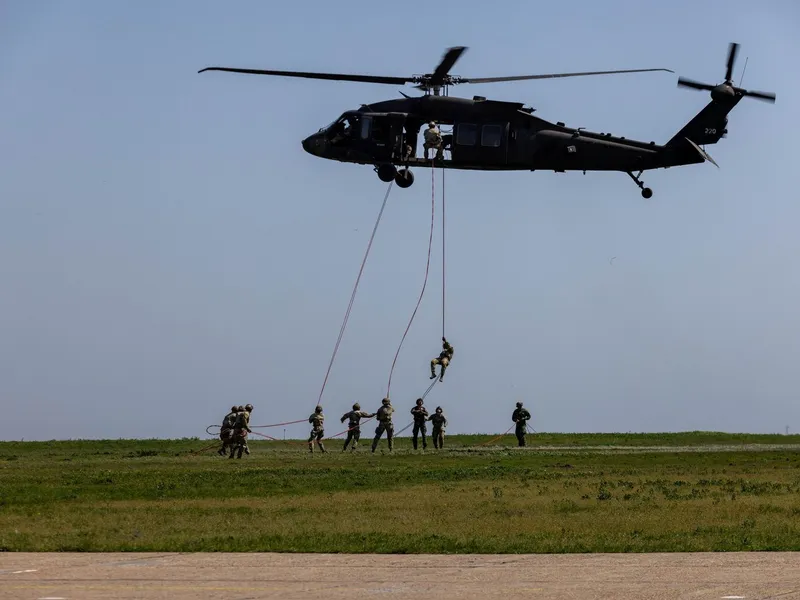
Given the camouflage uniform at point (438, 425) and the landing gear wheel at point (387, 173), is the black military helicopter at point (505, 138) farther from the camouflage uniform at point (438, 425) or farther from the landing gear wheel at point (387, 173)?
the camouflage uniform at point (438, 425)

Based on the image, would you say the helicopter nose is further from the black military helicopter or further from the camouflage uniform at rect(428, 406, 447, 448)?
the camouflage uniform at rect(428, 406, 447, 448)

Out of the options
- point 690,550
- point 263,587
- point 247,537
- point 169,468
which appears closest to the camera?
point 263,587

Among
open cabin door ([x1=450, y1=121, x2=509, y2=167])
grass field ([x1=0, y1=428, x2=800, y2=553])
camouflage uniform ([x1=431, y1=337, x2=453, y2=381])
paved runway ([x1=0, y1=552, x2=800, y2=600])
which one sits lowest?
paved runway ([x1=0, y1=552, x2=800, y2=600])

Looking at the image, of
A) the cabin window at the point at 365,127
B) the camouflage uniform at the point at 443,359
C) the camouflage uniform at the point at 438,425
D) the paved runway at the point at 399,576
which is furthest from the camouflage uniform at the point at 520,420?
the paved runway at the point at 399,576

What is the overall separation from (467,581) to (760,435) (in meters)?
47.3

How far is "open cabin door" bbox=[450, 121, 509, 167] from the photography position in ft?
132

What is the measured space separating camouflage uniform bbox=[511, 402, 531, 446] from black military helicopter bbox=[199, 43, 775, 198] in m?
13.1

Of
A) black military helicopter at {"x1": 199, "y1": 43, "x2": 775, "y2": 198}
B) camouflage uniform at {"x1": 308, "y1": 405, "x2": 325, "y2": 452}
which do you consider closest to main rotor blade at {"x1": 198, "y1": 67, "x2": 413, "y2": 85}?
black military helicopter at {"x1": 199, "y1": 43, "x2": 775, "y2": 198}

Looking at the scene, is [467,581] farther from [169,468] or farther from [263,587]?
[169,468]

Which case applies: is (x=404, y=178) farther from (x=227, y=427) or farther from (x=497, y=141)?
(x=227, y=427)

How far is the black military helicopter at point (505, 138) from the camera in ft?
133

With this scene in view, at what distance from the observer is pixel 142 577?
18.7 metres

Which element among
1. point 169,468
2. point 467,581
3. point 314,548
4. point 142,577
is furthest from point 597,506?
point 169,468

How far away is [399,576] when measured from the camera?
744 inches
